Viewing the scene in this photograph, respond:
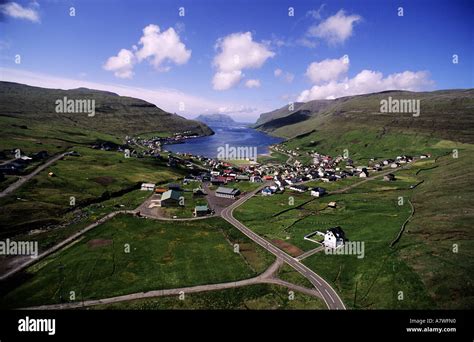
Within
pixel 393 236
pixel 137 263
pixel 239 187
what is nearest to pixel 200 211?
pixel 137 263

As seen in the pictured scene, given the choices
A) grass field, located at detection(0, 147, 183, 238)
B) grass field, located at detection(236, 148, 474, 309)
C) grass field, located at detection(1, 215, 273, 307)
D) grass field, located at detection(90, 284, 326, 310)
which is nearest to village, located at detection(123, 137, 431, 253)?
grass field, located at detection(236, 148, 474, 309)

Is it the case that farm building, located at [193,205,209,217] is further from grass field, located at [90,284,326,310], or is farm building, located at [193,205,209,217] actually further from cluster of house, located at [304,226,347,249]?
grass field, located at [90,284,326,310]

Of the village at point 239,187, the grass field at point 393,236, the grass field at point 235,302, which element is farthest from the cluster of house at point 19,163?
the grass field at point 393,236

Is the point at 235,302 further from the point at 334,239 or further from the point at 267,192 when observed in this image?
the point at 267,192

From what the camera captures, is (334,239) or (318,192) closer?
(334,239)

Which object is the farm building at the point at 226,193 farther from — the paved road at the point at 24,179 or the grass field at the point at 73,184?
the paved road at the point at 24,179

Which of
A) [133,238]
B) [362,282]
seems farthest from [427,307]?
[133,238]

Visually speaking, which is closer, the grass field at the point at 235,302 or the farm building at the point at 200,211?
the grass field at the point at 235,302
